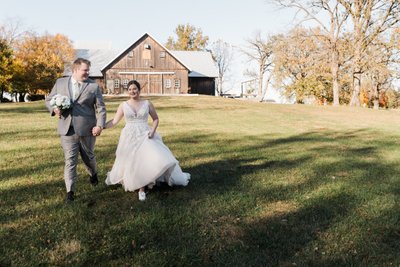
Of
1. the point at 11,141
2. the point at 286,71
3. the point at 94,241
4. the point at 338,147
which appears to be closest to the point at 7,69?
the point at 286,71

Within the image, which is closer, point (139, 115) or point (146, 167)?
point (146, 167)

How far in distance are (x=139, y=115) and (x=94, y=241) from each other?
2.69 metres

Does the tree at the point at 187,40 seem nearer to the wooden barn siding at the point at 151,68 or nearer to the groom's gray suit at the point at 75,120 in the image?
the wooden barn siding at the point at 151,68

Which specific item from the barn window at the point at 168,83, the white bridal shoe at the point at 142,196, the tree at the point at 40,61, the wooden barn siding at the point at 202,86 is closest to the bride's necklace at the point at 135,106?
the white bridal shoe at the point at 142,196

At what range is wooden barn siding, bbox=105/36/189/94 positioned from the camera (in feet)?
170

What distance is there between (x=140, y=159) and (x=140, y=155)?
74 millimetres

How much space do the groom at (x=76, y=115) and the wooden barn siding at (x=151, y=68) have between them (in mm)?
45584

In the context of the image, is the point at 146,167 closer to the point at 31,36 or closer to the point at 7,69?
the point at 7,69

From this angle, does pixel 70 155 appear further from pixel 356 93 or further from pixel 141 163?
pixel 356 93

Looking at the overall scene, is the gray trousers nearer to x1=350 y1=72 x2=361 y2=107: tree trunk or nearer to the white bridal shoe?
the white bridal shoe

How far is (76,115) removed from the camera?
6.21 meters

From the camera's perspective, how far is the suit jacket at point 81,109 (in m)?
6.17

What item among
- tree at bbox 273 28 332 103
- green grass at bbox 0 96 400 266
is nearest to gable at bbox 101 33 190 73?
tree at bbox 273 28 332 103

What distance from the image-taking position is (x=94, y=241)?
4.68 metres
